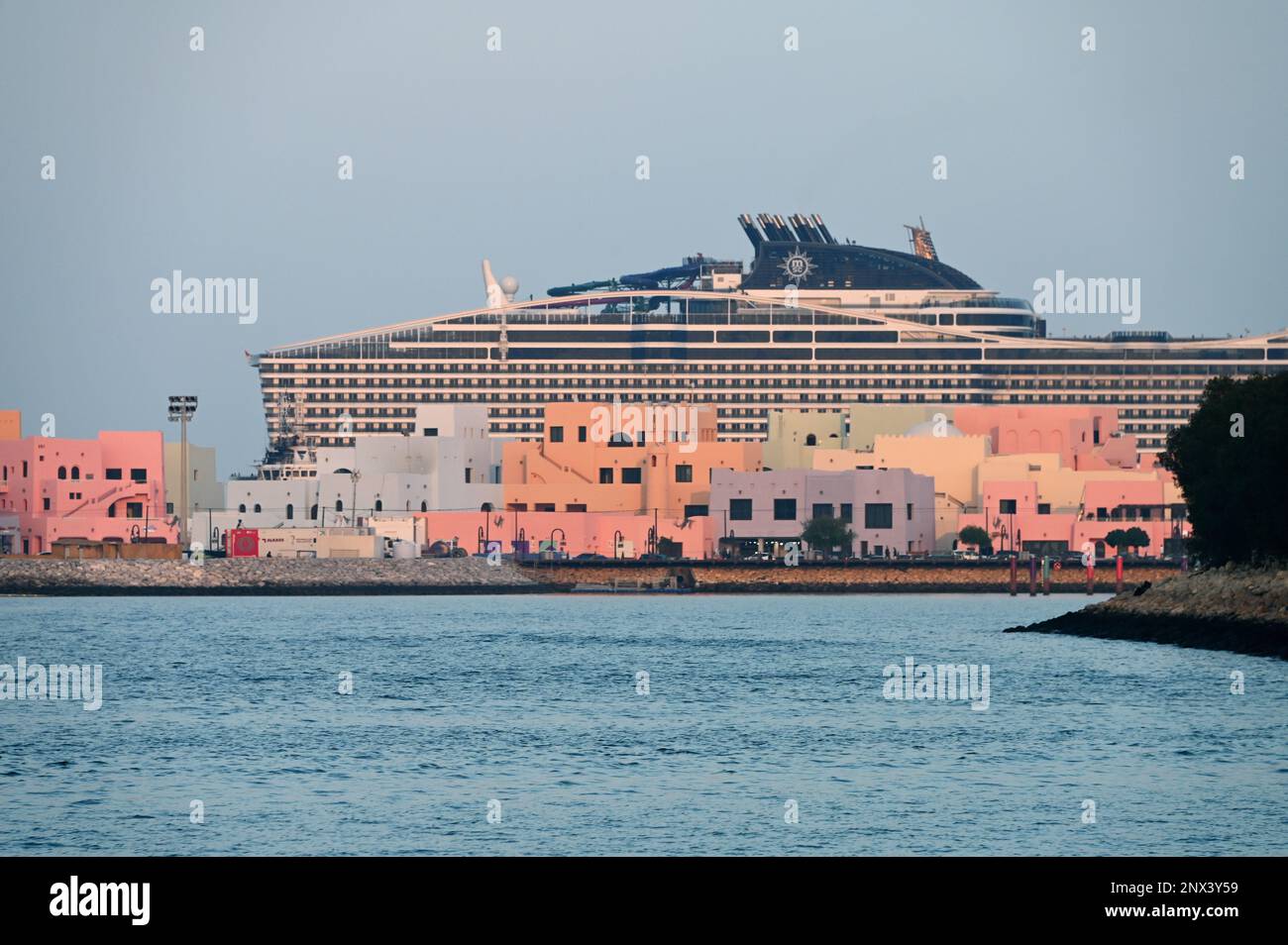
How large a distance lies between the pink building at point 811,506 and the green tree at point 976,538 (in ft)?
9.11

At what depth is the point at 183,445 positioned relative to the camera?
406 feet

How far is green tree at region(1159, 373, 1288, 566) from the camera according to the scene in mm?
63906

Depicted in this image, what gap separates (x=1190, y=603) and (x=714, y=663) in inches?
680

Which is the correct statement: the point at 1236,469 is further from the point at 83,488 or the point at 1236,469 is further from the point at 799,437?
the point at 83,488

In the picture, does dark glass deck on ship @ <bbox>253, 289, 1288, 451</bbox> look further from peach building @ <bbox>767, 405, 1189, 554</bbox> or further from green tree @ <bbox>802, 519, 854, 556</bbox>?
green tree @ <bbox>802, 519, 854, 556</bbox>

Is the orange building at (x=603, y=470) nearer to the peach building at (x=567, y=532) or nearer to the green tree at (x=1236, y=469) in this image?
the peach building at (x=567, y=532)

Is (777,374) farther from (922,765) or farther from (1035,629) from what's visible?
(922,765)

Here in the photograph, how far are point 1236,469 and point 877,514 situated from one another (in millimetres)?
55788

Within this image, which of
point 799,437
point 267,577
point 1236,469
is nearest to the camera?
point 1236,469

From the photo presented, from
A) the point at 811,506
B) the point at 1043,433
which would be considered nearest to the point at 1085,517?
the point at 1043,433

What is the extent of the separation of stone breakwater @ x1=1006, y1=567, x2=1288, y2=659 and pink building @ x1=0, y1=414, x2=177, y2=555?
6776cm

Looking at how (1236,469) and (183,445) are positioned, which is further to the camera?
(183,445)

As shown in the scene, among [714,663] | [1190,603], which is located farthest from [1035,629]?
[714,663]

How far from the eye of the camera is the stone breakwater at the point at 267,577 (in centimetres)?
10881
